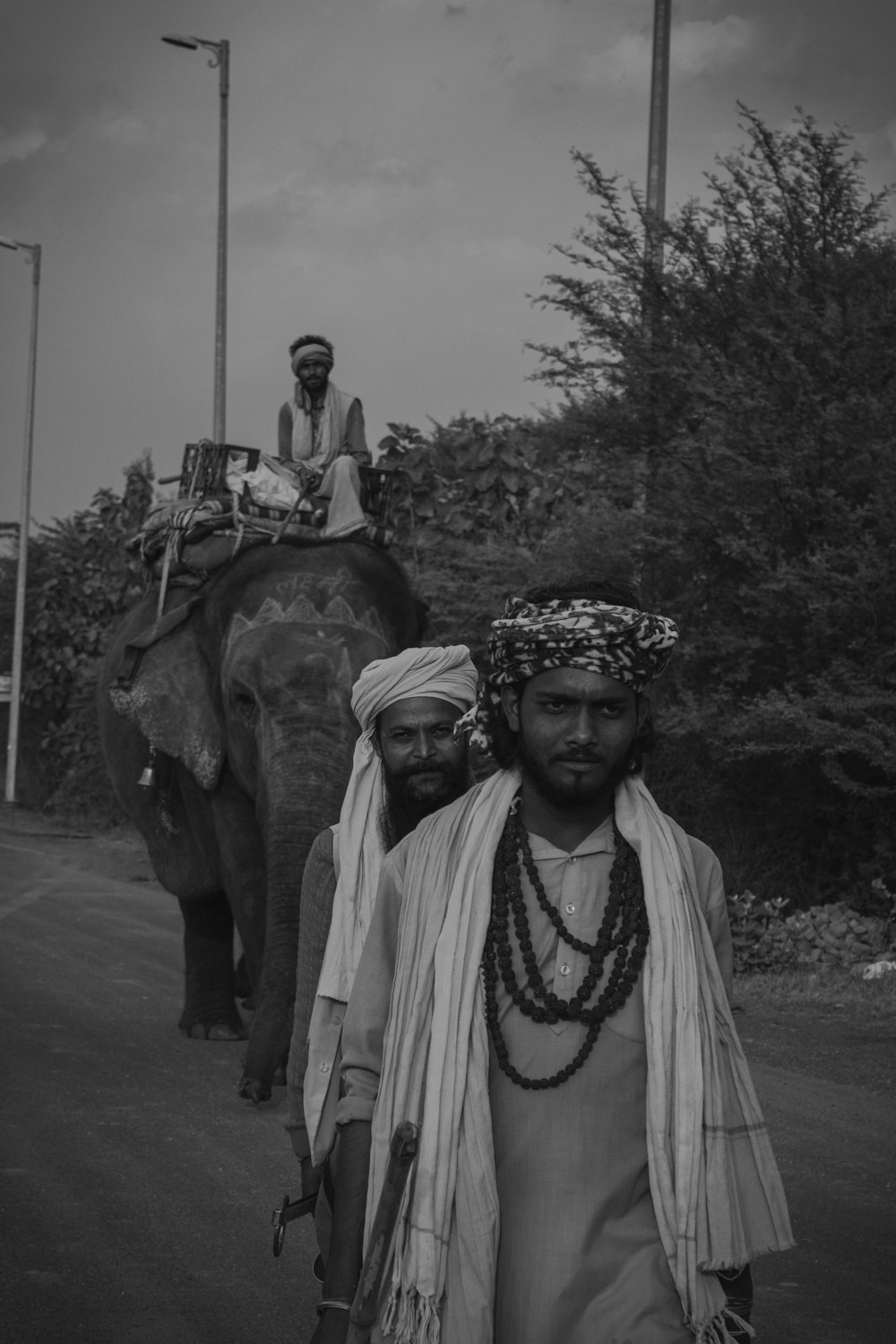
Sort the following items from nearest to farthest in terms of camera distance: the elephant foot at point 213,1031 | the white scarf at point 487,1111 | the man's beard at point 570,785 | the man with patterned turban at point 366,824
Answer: the white scarf at point 487,1111 → the man's beard at point 570,785 → the man with patterned turban at point 366,824 → the elephant foot at point 213,1031

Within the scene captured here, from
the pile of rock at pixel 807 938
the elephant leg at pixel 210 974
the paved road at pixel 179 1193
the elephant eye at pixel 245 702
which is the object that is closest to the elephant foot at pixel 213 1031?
the elephant leg at pixel 210 974

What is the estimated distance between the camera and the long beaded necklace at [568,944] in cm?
284

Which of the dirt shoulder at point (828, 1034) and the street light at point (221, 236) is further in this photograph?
the street light at point (221, 236)

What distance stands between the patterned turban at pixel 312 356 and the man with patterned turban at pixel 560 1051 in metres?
6.73

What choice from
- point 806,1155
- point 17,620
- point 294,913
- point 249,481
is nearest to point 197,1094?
point 294,913

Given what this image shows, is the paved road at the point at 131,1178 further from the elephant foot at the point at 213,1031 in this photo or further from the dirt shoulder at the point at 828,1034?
the dirt shoulder at the point at 828,1034

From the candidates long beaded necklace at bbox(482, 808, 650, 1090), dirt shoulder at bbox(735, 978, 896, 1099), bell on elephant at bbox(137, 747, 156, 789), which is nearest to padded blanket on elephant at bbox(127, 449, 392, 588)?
bell on elephant at bbox(137, 747, 156, 789)

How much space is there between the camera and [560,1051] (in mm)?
2842

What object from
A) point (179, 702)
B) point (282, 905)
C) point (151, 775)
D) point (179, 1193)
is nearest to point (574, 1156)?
point (179, 1193)

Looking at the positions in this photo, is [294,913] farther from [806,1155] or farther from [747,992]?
A: [747,992]

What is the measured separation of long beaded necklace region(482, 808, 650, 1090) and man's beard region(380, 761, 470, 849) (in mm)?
1176

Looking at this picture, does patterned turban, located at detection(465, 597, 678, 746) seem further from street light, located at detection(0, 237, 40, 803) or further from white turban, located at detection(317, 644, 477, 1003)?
street light, located at detection(0, 237, 40, 803)

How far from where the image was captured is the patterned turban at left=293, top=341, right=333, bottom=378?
31.4ft

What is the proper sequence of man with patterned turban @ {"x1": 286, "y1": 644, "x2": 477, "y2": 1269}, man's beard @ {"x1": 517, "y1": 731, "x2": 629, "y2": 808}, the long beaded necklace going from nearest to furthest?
1. the long beaded necklace
2. man's beard @ {"x1": 517, "y1": 731, "x2": 629, "y2": 808}
3. man with patterned turban @ {"x1": 286, "y1": 644, "x2": 477, "y2": 1269}
